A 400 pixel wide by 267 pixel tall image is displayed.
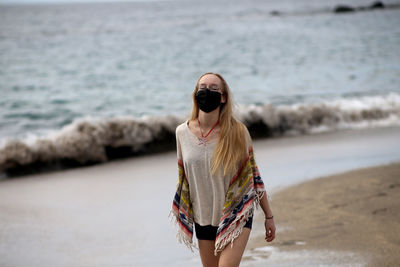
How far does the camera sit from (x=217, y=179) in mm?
3174

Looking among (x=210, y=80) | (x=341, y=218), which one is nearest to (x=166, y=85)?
(x=341, y=218)

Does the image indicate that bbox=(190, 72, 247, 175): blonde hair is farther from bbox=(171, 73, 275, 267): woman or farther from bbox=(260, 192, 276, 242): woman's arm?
bbox=(260, 192, 276, 242): woman's arm

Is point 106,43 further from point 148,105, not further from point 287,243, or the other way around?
point 287,243

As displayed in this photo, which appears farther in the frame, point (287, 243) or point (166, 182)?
point (166, 182)

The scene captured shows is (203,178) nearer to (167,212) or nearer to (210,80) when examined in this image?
(210,80)

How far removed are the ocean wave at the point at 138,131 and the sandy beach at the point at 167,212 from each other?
427 millimetres

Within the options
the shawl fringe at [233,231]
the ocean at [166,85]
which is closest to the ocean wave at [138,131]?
the ocean at [166,85]

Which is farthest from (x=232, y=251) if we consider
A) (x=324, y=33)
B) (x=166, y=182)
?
(x=324, y=33)

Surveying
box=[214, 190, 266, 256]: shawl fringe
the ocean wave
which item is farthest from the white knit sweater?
the ocean wave

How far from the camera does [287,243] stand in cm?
498

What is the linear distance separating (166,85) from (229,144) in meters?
14.9

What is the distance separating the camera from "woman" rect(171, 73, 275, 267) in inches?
123

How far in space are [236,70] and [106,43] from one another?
13.5 meters

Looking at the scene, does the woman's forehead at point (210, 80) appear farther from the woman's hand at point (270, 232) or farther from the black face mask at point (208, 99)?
the woman's hand at point (270, 232)
